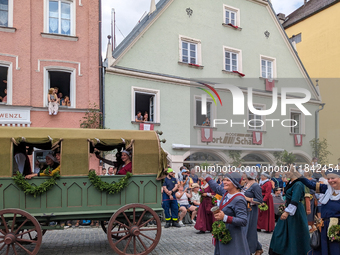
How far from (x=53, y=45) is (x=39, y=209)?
31.6ft

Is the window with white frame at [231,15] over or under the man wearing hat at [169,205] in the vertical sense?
over

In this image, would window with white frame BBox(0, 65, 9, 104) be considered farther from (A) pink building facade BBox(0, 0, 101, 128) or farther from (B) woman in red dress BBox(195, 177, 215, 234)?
(B) woman in red dress BBox(195, 177, 215, 234)

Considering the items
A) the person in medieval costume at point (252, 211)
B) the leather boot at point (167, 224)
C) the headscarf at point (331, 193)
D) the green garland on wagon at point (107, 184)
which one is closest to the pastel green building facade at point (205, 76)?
the leather boot at point (167, 224)

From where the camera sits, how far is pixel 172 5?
1734 centimetres

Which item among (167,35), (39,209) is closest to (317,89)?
(167,35)

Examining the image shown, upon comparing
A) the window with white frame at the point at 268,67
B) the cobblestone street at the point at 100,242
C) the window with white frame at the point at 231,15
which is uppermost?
the window with white frame at the point at 231,15

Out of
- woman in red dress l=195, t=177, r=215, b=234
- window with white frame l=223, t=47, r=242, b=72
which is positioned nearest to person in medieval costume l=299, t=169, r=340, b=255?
woman in red dress l=195, t=177, r=215, b=234

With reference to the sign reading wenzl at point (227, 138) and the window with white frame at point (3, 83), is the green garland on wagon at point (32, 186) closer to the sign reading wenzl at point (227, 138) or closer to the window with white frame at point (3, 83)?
the window with white frame at point (3, 83)

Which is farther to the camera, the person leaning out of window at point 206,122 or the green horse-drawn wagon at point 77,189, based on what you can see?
the person leaning out of window at point 206,122

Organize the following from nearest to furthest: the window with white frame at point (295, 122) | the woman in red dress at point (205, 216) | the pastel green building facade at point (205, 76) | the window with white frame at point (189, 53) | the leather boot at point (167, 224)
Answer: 1. the woman in red dress at point (205, 216)
2. the leather boot at point (167, 224)
3. the pastel green building facade at point (205, 76)
4. the window with white frame at point (189, 53)
5. the window with white frame at point (295, 122)

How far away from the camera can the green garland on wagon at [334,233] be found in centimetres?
510

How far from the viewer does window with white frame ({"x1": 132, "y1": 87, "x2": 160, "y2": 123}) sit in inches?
644

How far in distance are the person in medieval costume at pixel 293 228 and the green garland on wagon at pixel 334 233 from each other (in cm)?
122

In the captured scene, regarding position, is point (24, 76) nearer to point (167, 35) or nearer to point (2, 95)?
point (2, 95)
